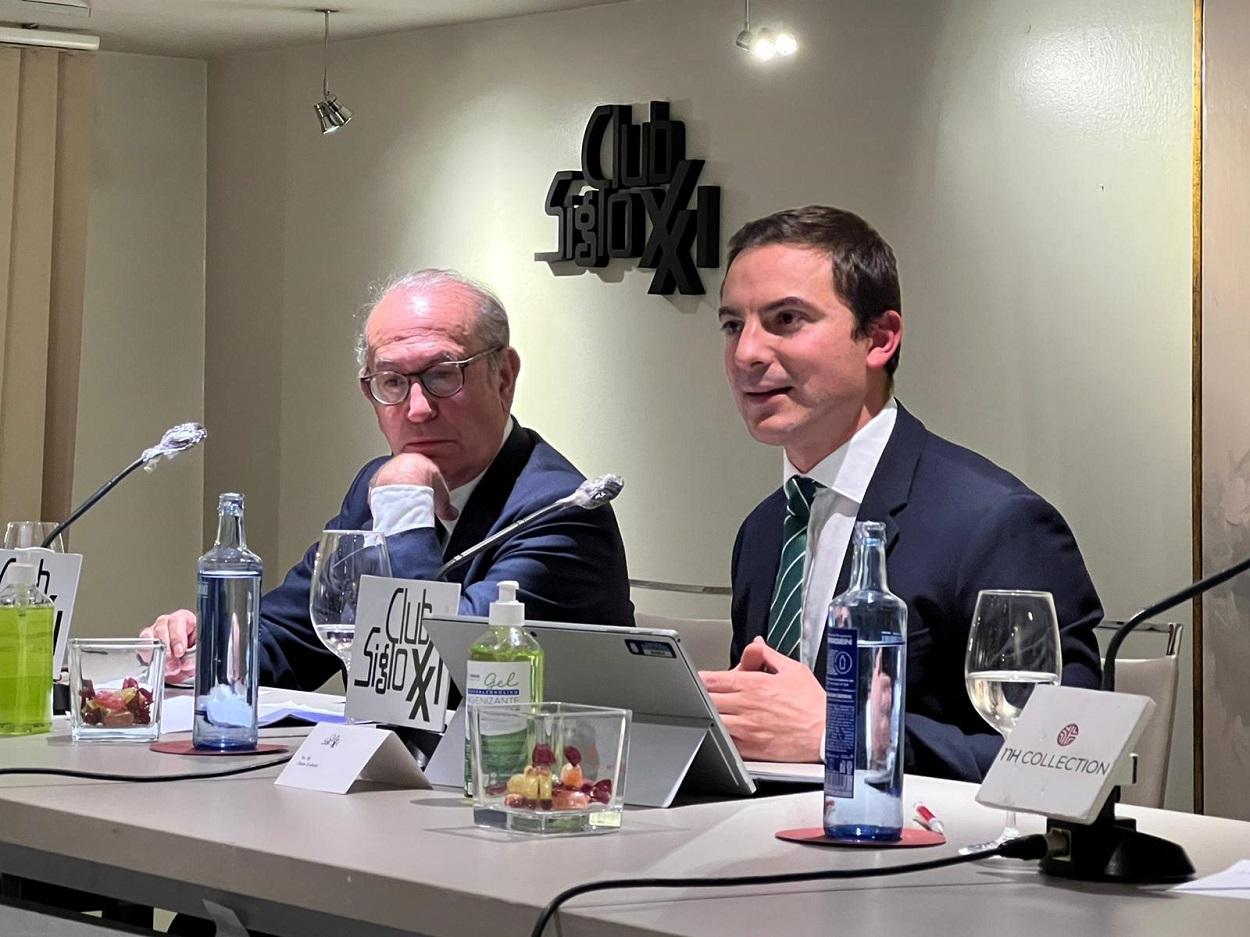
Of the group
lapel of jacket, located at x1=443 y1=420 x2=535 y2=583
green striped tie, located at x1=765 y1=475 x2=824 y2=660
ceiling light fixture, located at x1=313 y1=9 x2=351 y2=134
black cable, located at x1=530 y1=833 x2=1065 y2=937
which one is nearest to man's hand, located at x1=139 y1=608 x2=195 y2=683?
lapel of jacket, located at x1=443 y1=420 x2=535 y2=583

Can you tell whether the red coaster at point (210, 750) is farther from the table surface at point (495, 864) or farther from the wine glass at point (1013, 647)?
the wine glass at point (1013, 647)

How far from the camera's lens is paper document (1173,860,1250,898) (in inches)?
49.1

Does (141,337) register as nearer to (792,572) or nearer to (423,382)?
(423,382)

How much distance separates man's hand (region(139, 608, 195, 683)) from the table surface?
0.70 m

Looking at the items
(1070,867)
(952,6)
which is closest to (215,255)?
(952,6)

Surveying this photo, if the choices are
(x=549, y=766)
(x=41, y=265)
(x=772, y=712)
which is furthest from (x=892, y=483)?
(x=41, y=265)

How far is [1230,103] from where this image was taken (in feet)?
12.3

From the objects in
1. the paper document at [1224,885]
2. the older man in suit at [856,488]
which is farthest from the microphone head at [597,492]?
the paper document at [1224,885]

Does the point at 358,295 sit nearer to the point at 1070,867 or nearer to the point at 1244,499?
the point at 1244,499

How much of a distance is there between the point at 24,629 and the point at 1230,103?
107 inches

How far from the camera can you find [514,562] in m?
2.46

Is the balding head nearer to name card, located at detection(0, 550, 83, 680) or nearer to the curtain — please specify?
name card, located at detection(0, 550, 83, 680)

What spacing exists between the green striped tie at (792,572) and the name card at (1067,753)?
85cm

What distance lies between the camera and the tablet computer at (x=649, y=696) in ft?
5.18
